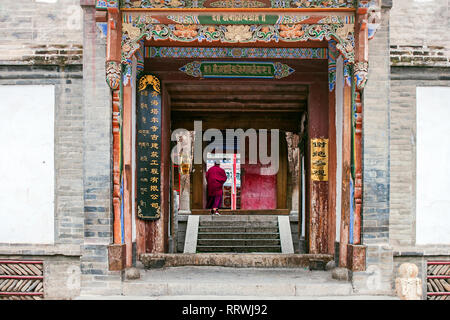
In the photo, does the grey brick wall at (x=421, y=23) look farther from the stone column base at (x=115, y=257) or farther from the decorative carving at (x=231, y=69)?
the stone column base at (x=115, y=257)

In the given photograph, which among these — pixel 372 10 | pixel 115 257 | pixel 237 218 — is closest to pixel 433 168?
pixel 372 10

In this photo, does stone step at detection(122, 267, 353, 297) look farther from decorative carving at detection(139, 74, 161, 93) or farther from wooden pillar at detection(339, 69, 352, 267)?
decorative carving at detection(139, 74, 161, 93)

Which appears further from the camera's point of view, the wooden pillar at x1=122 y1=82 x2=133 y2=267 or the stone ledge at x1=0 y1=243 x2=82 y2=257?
the stone ledge at x1=0 y1=243 x2=82 y2=257

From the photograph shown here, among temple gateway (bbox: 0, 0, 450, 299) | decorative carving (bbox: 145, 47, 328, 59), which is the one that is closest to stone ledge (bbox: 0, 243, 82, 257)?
temple gateway (bbox: 0, 0, 450, 299)

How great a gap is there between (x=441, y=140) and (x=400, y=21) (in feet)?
5.79

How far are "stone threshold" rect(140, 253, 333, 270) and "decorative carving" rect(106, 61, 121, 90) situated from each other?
2.69 metres

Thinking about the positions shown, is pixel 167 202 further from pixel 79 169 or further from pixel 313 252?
pixel 313 252

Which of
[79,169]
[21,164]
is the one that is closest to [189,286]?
[79,169]

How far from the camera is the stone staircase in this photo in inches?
407

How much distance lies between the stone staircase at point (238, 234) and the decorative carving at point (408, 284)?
13.6 ft

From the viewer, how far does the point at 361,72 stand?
6277mm

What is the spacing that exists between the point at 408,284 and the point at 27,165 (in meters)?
5.19

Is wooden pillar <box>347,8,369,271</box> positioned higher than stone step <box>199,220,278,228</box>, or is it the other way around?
wooden pillar <box>347,8,369,271</box>

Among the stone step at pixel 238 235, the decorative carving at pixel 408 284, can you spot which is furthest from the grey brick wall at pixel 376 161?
the stone step at pixel 238 235
